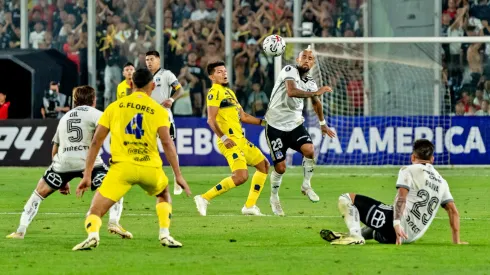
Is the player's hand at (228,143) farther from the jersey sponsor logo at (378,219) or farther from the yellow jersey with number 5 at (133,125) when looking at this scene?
Result: the yellow jersey with number 5 at (133,125)

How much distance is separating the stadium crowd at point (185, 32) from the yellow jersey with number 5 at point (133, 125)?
20313 millimetres

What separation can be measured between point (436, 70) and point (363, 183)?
8140mm

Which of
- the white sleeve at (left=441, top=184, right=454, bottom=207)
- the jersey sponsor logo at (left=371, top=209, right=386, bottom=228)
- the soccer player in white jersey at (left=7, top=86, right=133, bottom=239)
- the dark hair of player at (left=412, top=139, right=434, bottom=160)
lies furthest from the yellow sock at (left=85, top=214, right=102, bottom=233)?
the white sleeve at (left=441, top=184, right=454, bottom=207)

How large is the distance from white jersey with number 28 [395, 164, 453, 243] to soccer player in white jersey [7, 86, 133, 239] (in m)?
3.08

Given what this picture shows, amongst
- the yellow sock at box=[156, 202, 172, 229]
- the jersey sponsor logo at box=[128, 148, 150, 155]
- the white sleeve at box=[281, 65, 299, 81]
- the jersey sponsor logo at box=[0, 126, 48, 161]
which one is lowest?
the jersey sponsor logo at box=[0, 126, 48, 161]

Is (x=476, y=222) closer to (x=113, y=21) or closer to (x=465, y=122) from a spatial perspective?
(x=465, y=122)

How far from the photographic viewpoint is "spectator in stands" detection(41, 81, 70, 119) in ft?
106

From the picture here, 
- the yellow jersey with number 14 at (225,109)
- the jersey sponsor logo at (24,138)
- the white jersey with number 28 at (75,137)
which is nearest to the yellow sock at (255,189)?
the yellow jersey with number 14 at (225,109)

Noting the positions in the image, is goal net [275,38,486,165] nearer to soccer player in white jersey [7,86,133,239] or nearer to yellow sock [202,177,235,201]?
yellow sock [202,177,235,201]

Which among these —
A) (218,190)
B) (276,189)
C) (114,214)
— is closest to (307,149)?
(276,189)

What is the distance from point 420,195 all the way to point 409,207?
0.51 ft

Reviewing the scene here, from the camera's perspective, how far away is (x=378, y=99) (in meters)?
31.0

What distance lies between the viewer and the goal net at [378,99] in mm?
29516

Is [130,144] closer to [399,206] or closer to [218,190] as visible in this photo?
[399,206]
